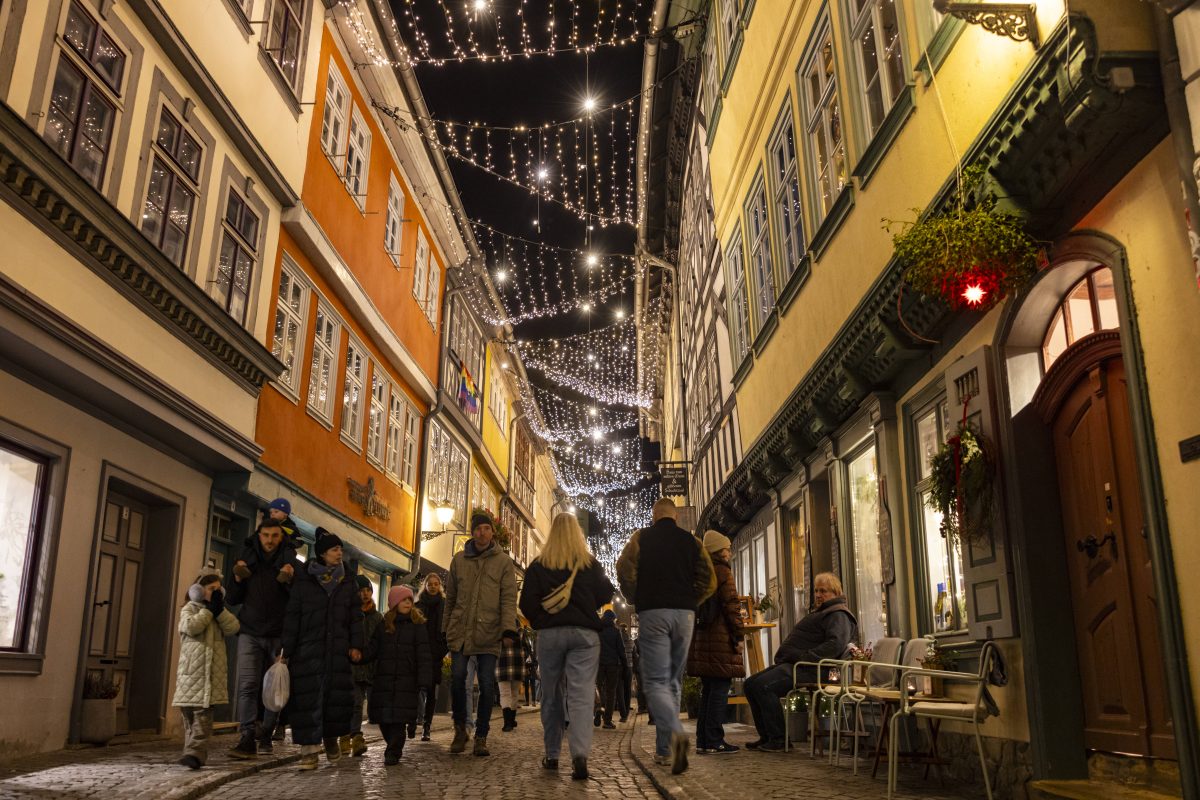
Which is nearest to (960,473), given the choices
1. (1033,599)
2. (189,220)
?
(1033,599)

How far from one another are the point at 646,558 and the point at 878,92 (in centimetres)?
466

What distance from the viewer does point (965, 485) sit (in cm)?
692

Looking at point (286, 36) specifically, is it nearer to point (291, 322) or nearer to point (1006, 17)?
point (291, 322)

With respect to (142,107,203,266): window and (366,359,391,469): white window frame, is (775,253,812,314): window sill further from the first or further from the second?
(366,359,391,469): white window frame

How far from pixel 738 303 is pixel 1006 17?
1119 centimetres

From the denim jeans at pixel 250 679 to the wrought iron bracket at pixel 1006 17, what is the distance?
22.0ft

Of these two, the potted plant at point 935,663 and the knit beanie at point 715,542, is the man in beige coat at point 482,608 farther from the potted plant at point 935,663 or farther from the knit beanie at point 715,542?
the potted plant at point 935,663

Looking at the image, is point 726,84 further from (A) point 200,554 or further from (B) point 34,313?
(B) point 34,313

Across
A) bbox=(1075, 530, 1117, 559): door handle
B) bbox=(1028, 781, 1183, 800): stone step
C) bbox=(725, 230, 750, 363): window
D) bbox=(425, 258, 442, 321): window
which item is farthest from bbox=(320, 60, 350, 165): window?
bbox=(1028, 781, 1183, 800): stone step

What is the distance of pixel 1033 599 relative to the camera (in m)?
6.47

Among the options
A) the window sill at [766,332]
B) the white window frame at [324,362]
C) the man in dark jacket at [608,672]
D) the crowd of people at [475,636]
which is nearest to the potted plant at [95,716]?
the crowd of people at [475,636]

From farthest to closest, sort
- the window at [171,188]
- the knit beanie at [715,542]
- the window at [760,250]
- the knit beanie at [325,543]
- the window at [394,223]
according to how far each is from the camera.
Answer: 1. the window at [394,223]
2. the window at [760,250]
3. the window at [171,188]
4. the knit beanie at [715,542]
5. the knit beanie at [325,543]

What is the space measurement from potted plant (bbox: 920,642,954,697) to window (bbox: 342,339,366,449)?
36.7 ft

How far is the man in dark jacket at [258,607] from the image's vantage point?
27.4 feet
